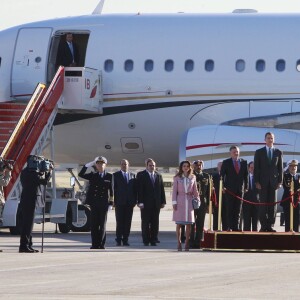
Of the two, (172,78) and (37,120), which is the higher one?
(172,78)

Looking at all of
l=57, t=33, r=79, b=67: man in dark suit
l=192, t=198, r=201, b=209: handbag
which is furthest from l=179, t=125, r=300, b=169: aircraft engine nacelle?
l=192, t=198, r=201, b=209: handbag

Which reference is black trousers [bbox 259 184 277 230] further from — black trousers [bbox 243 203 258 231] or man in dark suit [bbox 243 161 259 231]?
black trousers [bbox 243 203 258 231]

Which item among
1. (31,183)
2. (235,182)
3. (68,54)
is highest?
(68,54)

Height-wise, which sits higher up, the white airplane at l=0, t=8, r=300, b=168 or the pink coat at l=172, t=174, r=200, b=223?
the white airplane at l=0, t=8, r=300, b=168

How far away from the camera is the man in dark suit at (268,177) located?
2395 cm

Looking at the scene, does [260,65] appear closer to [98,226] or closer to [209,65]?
[209,65]

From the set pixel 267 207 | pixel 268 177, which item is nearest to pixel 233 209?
pixel 267 207

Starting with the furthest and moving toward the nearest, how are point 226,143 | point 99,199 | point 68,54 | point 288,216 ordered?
point 68,54 < point 226,143 < point 288,216 < point 99,199

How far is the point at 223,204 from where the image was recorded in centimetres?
2631

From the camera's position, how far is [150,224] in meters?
25.6

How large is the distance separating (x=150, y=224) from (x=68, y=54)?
676 cm

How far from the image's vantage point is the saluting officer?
77.3 feet
